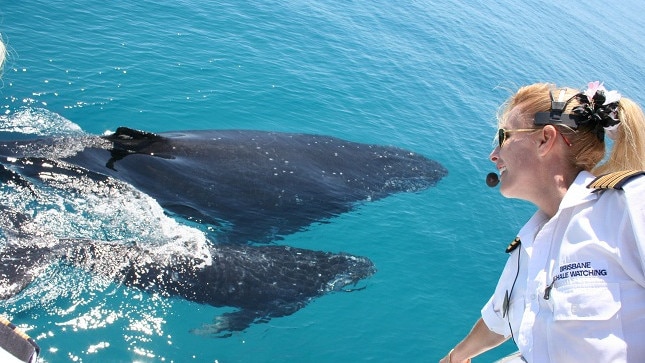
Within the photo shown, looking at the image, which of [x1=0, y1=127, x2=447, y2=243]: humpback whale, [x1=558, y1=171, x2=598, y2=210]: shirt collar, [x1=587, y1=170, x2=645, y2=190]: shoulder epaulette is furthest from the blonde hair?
[x1=0, y1=127, x2=447, y2=243]: humpback whale

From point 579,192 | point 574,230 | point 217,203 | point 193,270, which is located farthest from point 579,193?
point 217,203

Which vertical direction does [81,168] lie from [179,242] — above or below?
above

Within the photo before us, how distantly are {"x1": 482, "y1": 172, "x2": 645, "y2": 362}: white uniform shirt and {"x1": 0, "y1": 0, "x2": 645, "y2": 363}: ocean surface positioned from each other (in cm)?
199

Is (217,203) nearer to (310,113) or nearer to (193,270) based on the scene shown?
(193,270)

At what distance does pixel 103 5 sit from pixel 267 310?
12.1 m

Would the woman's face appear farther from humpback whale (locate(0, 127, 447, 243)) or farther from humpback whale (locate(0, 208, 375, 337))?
humpback whale (locate(0, 127, 447, 243))

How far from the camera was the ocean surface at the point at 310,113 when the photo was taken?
6.55 metres

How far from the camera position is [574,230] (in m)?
2.82

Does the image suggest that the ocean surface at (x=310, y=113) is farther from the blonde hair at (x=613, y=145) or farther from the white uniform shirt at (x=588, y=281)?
the white uniform shirt at (x=588, y=281)

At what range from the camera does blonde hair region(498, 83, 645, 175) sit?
299 centimetres

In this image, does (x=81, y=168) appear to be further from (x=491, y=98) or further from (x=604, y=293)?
(x=491, y=98)

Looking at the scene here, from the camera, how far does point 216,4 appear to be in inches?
731

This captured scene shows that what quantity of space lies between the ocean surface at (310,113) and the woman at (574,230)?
155 cm

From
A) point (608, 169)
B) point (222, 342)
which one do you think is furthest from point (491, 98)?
point (608, 169)
